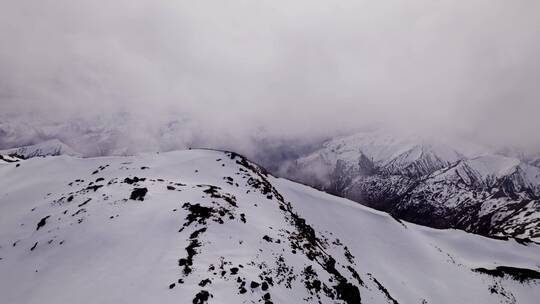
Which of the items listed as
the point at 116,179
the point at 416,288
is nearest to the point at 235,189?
the point at 116,179

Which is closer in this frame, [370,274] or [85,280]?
[85,280]

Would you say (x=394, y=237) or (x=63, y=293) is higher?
(x=63, y=293)

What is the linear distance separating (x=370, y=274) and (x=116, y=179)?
4405 centimetres

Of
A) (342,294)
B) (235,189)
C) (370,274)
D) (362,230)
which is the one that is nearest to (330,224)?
(362,230)

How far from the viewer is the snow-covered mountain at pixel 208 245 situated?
102 ft

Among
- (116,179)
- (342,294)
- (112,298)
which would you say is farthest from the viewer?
(116,179)

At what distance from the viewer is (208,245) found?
3544 cm

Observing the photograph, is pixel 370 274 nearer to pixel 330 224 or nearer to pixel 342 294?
pixel 330 224

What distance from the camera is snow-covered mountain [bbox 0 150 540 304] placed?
3100 cm

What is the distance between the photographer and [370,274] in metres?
56.8

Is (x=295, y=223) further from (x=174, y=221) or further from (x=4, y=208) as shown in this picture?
(x=4, y=208)

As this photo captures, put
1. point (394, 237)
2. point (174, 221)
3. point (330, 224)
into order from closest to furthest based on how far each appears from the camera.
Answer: point (174, 221) → point (330, 224) → point (394, 237)

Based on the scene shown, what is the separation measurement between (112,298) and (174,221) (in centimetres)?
1365

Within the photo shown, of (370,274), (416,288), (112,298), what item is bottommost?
(416,288)
